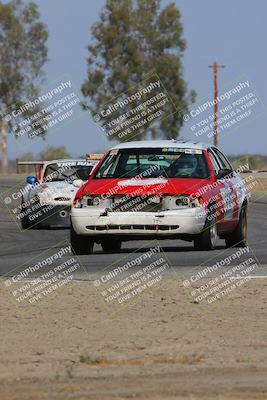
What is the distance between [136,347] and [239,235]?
9548 millimetres

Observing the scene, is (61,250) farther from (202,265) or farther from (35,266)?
(202,265)

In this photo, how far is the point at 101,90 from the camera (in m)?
87.9

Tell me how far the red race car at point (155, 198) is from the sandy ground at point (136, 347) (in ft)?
12.3

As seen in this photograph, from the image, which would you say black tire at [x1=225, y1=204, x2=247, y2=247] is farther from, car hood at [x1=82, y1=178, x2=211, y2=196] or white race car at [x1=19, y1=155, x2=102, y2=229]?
white race car at [x1=19, y1=155, x2=102, y2=229]

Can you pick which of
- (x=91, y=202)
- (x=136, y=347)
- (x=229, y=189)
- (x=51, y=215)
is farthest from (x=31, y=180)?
(x=136, y=347)

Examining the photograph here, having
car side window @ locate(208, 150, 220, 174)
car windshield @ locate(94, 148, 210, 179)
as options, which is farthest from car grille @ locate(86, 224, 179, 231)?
car side window @ locate(208, 150, 220, 174)

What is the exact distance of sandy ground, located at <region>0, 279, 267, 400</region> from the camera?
24.7ft

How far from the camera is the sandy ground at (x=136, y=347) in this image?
7523mm

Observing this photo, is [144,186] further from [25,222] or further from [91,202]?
[25,222]

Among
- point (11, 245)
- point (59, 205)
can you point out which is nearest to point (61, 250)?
point (11, 245)

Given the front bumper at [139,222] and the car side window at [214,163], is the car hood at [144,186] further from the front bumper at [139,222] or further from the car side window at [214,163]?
the car side window at [214,163]

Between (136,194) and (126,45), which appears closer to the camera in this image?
A: (136,194)

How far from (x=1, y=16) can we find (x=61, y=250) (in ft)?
235

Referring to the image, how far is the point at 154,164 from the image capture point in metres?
17.4
